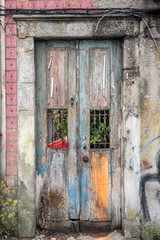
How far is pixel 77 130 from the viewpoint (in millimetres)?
3902

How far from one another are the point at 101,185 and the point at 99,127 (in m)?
0.86

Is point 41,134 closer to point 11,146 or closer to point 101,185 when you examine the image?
point 11,146

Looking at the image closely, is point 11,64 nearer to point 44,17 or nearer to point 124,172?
point 44,17

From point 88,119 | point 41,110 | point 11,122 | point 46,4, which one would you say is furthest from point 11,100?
point 46,4

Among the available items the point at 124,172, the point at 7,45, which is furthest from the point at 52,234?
the point at 7,45

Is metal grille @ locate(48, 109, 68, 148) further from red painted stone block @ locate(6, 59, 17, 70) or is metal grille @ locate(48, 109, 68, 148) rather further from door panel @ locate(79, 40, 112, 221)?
red painted stone block @ locate(6, 59, 17, 70)

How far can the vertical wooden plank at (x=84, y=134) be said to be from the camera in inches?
152

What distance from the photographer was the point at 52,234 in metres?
3.88

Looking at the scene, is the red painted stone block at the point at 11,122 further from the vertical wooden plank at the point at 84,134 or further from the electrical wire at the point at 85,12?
the electrical wire at the point at 85,12

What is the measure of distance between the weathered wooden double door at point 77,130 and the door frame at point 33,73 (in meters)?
0.17

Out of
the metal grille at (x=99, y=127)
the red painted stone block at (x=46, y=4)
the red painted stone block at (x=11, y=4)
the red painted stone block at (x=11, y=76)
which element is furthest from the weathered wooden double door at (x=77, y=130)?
the red painted stone block at (x=11, y=4)

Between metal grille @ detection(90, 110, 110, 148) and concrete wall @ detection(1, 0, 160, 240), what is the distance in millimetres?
296

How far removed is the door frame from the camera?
3.66 m

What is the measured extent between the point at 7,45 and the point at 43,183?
6.77ft
